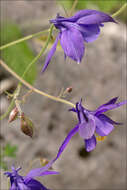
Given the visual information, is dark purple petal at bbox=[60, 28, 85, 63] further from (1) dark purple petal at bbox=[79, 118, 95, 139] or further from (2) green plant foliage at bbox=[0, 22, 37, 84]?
(2) green plant foliage at bbox=[0, 22, 37, 84]

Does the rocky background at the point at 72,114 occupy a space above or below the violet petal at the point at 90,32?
below

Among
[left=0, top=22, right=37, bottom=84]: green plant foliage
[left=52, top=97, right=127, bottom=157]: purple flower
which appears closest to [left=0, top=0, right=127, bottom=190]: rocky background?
[left=0, top=22, right=37, bottom=84]: green plant foliage

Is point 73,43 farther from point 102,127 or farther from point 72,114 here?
point 72,114

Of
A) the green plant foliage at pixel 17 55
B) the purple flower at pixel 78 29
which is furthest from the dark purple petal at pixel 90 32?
the green plant foliage at pixel 17 55

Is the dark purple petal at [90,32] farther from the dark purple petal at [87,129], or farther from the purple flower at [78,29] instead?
the dark purple petal at [87,129]

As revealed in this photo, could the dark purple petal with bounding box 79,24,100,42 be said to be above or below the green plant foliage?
above

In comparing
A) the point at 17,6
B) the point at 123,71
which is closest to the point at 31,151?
the point at 123,71

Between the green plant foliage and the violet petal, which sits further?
the green plant foliage
